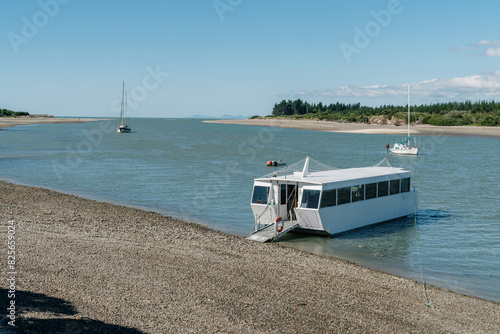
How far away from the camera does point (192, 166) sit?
5347 cm

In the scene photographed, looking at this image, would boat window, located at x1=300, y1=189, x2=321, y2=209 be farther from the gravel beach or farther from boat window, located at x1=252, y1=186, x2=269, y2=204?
the gravel beach

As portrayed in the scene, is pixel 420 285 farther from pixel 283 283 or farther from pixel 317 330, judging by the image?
pixel 317 330

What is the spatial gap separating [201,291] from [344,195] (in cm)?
1152

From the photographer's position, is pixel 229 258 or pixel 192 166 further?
pixel 192 166

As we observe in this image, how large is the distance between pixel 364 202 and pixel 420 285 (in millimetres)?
8312

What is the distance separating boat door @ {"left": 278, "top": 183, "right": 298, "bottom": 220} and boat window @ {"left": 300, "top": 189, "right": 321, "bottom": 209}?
31.9 inches

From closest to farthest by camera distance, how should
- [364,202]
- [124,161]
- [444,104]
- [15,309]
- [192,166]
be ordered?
[15,309]
[364,202]
[192,166]
[124,161]
[444,104]

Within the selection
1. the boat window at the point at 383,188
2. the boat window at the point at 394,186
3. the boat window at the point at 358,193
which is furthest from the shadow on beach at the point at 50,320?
the boat window at the point at 394,186

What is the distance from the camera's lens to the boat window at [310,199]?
2093 cm

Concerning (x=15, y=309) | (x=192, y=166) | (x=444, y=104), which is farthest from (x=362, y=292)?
(x=444, y=104)

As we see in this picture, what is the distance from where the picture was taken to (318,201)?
20844mm

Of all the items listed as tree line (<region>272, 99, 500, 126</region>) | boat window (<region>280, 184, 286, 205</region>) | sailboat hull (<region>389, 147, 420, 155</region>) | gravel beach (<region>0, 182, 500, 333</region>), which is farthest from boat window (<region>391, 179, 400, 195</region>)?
tree line (<region>272, 99, 500, 126</region>)

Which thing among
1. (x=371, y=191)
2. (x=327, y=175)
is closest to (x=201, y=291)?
(x=327, y=175)

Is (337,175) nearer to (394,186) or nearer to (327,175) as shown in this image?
(327,175)
